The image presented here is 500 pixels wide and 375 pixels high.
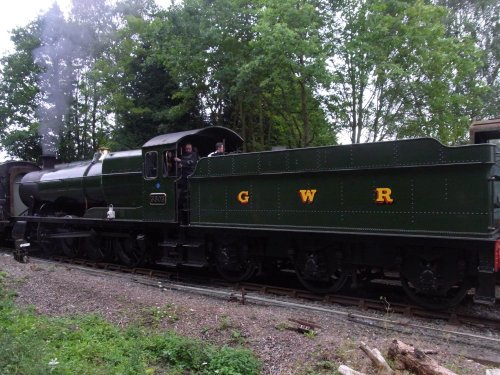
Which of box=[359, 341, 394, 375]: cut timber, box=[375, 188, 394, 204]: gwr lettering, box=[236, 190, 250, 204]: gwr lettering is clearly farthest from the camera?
box=[236, 190, 250, 204]: gwr lettering

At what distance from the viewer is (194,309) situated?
22.5ft

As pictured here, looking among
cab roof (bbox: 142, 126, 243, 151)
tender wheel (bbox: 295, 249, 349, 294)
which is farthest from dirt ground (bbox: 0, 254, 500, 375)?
cab roof (bbox: 142, 126, 243, 151)

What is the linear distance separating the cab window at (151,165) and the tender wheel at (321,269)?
3.96 m

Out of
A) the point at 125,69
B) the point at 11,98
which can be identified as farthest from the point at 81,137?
the point at 125,69

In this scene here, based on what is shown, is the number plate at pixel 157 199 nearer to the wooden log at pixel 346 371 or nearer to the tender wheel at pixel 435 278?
the tender wheel at pixel 435 278

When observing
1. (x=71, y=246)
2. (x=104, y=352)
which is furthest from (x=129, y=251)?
(x=104, y=352)

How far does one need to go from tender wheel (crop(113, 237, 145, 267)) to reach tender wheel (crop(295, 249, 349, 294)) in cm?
459

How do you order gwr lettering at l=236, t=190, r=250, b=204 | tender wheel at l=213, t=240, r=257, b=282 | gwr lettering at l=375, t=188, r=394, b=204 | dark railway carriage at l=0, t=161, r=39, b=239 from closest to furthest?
gwr lettering at l=375, t=188, r=394, b=204, gwr lettering at l=236, t=190, r=250, b=204, tender wheel at l=213, t=240, r=257, b=282, dark railway carriage at l=0, t=161, r=39, b=239

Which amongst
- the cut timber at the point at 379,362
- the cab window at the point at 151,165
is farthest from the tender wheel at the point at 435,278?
the cab window at the point at 151,165

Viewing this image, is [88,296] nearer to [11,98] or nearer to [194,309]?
[194,309]

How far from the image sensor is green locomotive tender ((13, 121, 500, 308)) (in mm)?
6570

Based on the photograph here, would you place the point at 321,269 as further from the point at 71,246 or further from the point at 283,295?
the point at 71,246

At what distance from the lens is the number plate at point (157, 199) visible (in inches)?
406

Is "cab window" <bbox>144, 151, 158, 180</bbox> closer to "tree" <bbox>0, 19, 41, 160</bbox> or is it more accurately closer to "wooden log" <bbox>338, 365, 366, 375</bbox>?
"wooden log" <bbox>338, 365, 366, 375</bbox>
